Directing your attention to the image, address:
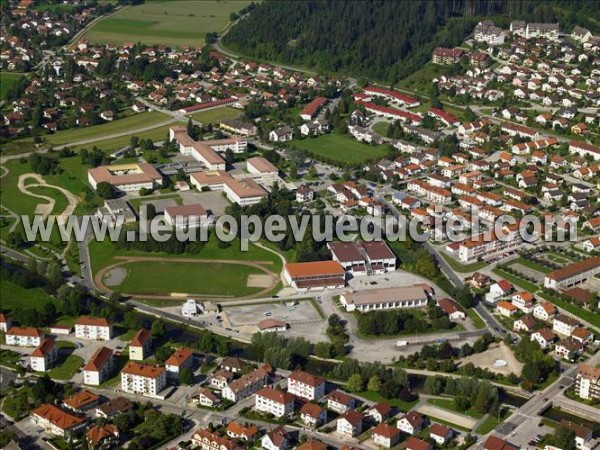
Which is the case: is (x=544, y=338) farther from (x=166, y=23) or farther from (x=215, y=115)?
(x=166, y=23)

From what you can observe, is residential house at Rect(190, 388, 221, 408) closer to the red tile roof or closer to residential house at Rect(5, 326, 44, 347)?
the red tile roof

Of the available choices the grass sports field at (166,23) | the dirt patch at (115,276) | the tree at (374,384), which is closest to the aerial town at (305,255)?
the tree at (374,384)

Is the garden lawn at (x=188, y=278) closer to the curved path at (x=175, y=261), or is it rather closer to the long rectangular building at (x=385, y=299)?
the curved path at (x=175, y=261)

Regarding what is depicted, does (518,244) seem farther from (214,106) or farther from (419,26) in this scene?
(419,26)

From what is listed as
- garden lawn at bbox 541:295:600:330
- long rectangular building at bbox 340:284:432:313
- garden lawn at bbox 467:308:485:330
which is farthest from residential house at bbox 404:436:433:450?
garden lawn at bbox 541:295:600:330

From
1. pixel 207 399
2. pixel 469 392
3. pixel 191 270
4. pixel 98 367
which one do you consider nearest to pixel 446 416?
pixel 469 392

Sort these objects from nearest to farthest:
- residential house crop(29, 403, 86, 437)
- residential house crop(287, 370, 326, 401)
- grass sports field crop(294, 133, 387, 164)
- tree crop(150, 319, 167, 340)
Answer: residential house crop(29, 403, 86, 437) → residential house crop(287, 370, 326, 401) → tree crop(150, 319, 167, 340) → grass sports field crop(294, 133, 387, 164)

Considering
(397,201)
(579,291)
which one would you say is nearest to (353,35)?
(397,201)
